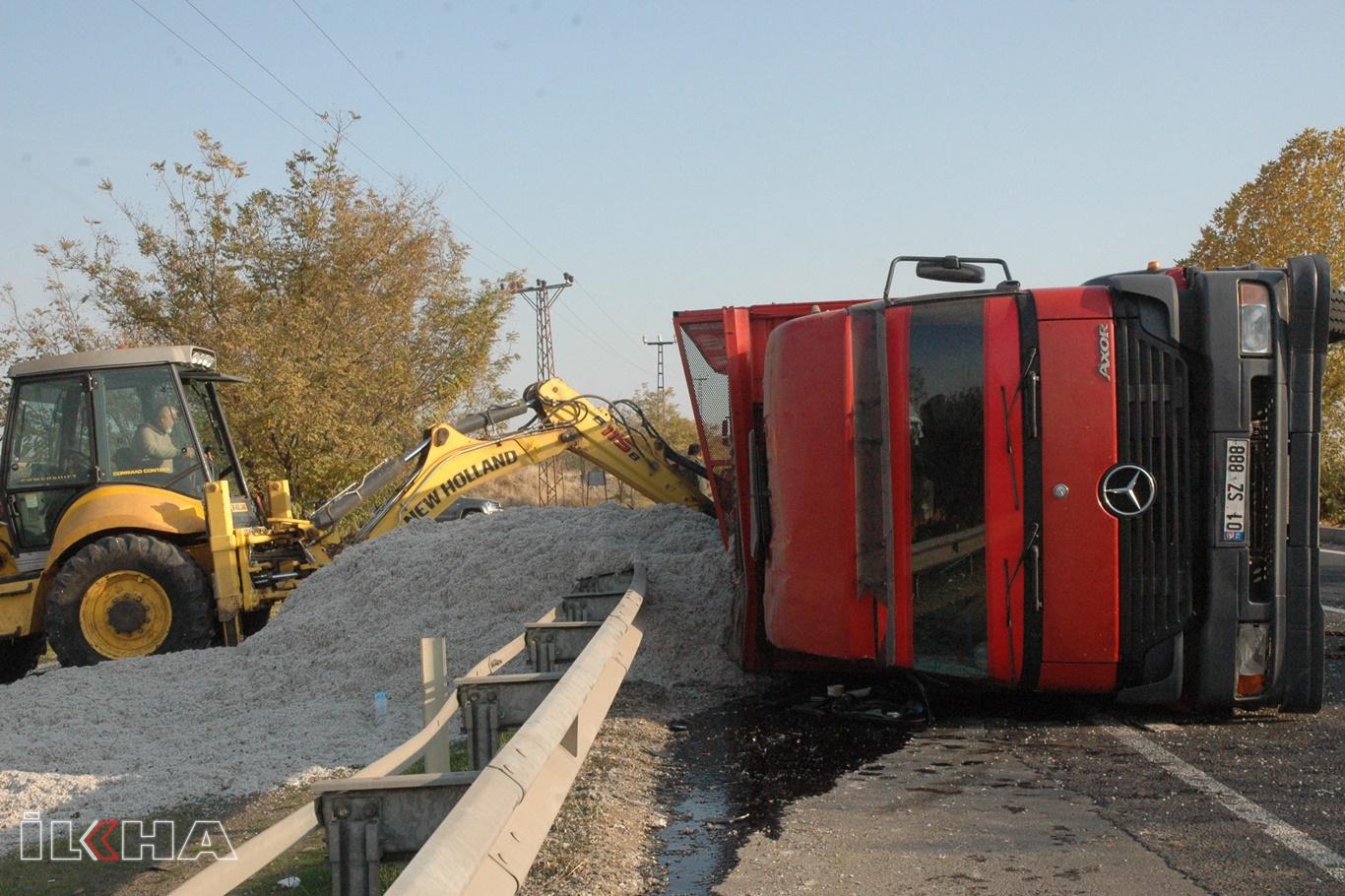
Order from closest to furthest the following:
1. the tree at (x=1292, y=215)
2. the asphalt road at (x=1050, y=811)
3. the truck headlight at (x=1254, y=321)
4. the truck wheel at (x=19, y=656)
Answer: the asphalt road at (x=1050, y=811) < the truck headlight at (x=1254, y=321) < the truck wheel at (x=19, y=656) < the tree at (x=1292, y=215)

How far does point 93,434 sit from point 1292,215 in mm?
21195

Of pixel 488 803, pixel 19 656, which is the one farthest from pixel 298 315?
pixel 488 803

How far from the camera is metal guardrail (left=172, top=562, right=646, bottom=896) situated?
2732mm

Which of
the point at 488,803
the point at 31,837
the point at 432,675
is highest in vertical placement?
the point at 488,803

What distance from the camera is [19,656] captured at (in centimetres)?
1280

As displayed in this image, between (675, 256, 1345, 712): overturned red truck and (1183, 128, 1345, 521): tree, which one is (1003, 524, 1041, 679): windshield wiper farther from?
(1183, 128, 1345, 521): tree

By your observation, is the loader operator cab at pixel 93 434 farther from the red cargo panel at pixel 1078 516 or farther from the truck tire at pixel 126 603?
the red cargo panel at pixel 1078 516

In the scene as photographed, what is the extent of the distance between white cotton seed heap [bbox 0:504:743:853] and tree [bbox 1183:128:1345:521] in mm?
17532

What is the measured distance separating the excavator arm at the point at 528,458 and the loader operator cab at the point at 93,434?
4.75 feet

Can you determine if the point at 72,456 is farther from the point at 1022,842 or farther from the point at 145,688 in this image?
the point at 1022,842

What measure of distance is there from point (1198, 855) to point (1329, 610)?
25.2 ft

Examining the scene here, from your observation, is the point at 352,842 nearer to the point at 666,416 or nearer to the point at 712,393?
the point at 712,393

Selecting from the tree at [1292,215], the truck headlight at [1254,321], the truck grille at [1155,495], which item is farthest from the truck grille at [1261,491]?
the tree at [1292,215]

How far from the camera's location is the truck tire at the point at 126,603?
11211mm
